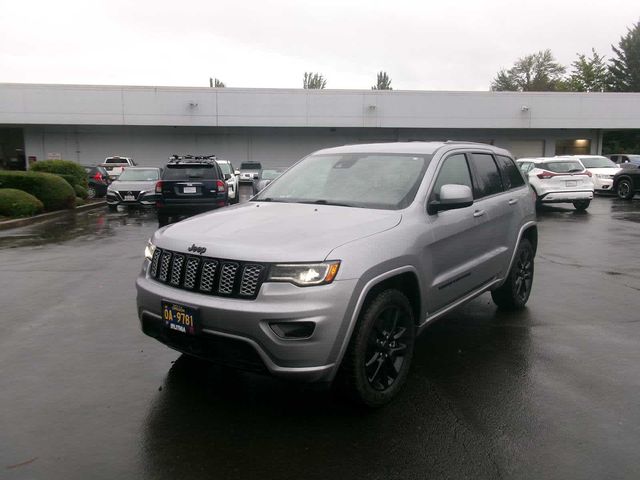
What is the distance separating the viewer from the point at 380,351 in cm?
376

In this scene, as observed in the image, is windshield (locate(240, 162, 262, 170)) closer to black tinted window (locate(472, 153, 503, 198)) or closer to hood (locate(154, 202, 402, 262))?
black tinted window (locate(472, 153, 503, 198))

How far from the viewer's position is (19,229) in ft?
43.2

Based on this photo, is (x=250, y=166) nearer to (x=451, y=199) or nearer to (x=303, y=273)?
(x=451, y=199)

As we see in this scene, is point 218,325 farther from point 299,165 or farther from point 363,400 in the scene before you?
point 299,165

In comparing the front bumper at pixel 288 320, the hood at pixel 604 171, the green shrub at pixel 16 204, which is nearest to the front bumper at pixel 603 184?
the hood at pixel 604 171

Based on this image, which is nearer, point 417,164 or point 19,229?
point 417,164

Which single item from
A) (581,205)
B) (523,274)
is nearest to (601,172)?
(581,205)

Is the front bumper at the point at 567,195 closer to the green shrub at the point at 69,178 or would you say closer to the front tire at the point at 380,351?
the front tire at the point at 380,351

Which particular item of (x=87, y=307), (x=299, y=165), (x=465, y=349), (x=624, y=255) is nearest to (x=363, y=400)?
(x=465, y=349)

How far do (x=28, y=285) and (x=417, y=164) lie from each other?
5607mm

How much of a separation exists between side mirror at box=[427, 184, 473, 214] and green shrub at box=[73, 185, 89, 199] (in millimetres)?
18813

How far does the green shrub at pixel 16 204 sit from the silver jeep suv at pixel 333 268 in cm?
1187

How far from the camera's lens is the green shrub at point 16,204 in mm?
14250

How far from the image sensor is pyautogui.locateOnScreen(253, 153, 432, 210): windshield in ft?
14.3
